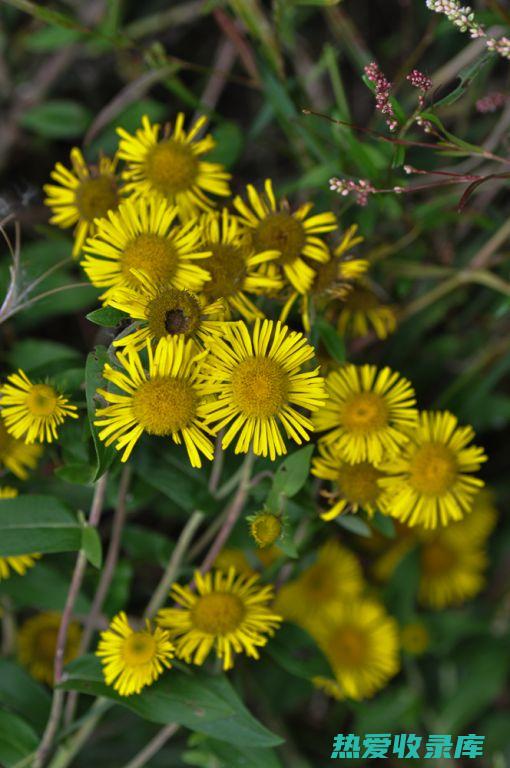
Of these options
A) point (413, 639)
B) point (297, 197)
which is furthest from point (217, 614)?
point (297, 197)

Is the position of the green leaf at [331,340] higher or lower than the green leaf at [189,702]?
higher

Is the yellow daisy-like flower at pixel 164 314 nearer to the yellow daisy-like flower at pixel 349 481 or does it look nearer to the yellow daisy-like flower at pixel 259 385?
the yellow daisy-like flower at pixel 259 385

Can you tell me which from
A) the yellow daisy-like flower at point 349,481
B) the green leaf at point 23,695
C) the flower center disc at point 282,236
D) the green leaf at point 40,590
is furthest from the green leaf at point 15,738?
the flower center disc at point 282,236

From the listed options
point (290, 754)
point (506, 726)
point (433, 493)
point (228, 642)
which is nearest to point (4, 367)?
point (228, 642)

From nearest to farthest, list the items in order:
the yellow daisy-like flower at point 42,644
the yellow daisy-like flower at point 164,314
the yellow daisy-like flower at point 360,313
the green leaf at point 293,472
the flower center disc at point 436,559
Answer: the yellow daisy-like flower at point 164,314 → the green leaf at point 293,472 → the yellow daisy-like flower at point 360,313 → the yellow daisy-like flower at point 42,644 → the flower center disc at point 436,559

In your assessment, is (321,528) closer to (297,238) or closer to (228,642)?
(228,642)

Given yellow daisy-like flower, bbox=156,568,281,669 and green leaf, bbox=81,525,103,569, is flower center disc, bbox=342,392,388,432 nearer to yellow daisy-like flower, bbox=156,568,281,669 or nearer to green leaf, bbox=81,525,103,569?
yellow daisy-like flower, bbox=156,568,281,669

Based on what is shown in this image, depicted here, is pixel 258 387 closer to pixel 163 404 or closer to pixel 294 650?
pixel 163 404

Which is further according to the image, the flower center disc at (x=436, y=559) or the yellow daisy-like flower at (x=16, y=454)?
the flower center disc at (x=436, y=559)
